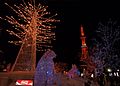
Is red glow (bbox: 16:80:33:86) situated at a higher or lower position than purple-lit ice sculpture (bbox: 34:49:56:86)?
lower

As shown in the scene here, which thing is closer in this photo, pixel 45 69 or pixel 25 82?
pixel 45 69

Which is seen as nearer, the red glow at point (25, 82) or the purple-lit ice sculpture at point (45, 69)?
the purple-lit ice sculpture at point (45, 69)

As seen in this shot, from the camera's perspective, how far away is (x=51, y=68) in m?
12.5

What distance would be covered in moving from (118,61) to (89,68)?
8.87m

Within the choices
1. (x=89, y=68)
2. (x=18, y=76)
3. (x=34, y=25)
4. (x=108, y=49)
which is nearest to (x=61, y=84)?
(x=18, y=76)

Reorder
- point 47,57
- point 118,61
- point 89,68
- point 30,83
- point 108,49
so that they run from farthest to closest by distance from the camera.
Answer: point 89,68
point 118,61
point 108,49
point 30,83
point 47,57

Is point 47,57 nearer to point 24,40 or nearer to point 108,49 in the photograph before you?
point 24,40

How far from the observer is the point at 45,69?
40.8ft

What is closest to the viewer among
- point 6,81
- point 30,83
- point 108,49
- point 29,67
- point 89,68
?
point 30,83

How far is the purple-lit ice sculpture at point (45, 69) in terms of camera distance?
12.4 meters

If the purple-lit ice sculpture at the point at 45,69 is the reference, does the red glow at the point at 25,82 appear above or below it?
below

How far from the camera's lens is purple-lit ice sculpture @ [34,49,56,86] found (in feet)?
40.7

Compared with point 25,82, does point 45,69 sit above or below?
above

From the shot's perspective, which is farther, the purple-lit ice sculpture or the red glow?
the red glow
